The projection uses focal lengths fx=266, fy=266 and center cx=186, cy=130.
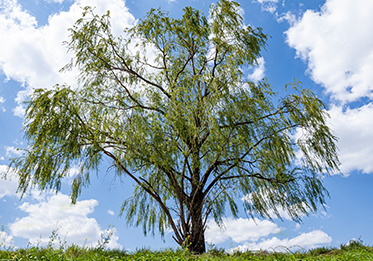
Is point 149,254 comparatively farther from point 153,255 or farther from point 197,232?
point 197,232

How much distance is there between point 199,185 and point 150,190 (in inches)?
34.4

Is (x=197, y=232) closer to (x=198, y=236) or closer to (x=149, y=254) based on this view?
(x=198, y=236)

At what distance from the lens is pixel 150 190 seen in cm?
470

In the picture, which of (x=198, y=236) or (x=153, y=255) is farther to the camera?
(x=198, y=236)

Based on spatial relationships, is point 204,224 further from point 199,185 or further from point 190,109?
point 190,109

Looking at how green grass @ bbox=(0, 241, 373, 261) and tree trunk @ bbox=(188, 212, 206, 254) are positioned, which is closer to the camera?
green grass @ bbox=(0, 241, 373, 261)

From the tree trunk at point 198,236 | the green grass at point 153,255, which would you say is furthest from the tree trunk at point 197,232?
the green grass at point 153,255

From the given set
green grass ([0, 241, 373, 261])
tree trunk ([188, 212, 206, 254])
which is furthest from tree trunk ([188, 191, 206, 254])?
green grass ([0, 241, 373, 261])

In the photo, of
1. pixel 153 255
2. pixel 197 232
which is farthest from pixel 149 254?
pixel 197 232

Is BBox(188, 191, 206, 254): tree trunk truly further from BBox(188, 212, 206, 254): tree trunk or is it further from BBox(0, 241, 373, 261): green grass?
BBox(0, 241, 373, 261): green grass

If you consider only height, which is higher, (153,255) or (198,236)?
(198,236)

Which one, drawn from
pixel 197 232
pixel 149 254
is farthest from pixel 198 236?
pixel 149 254

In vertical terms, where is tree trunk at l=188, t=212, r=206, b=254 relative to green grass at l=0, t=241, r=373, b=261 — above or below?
above

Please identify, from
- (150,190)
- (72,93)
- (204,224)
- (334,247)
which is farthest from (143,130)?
(334,247)
